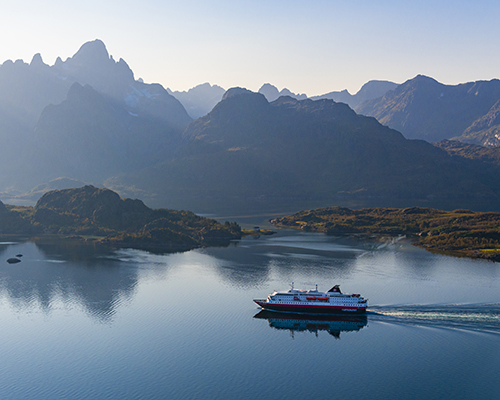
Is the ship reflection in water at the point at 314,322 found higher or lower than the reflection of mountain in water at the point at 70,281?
lower

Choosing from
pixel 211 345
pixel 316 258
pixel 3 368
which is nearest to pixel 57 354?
pixel 3 368

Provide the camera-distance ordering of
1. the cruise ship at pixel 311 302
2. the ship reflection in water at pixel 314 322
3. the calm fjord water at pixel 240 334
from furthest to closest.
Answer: the cruise ship at pixel 311 302
the ship reflection in water at pixel 314 322
the calm fjord water at pixel 240 334

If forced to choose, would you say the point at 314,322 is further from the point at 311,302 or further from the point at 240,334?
the point at 240,334

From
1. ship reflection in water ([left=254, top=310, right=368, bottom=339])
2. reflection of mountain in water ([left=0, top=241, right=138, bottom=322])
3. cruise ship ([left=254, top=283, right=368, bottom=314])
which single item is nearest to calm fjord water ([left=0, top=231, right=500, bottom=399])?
ship reflection in water ([left=254, top=310, right=368, bottom=339])

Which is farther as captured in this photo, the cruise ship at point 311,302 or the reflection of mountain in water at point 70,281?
the reflection of mountain in water at point 70,281

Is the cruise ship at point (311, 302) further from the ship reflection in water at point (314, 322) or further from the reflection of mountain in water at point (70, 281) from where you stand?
the reflection of mountain in water at point (70, 281)

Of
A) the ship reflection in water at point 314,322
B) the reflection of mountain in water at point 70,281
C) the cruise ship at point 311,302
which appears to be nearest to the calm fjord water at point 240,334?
the ship reflection in water at point 314,322

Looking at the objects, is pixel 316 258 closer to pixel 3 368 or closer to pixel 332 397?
pixel 332 397
